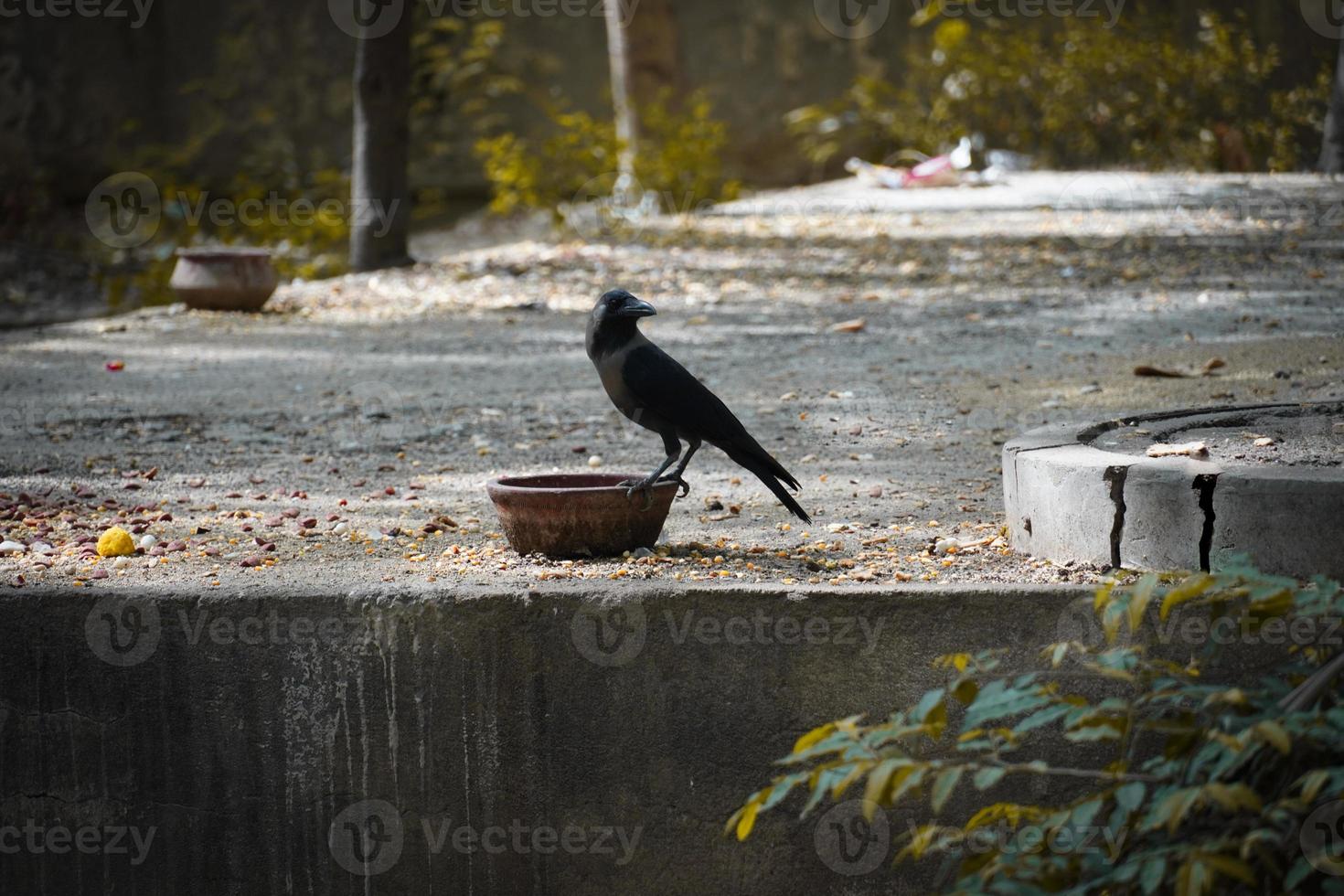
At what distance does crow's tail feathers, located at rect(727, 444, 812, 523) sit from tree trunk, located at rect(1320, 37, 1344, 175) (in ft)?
26.9

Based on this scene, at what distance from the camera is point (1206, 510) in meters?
3.44

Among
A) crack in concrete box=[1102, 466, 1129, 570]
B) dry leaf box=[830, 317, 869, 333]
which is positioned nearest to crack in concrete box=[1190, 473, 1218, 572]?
crack in concrete box=[1102, 466, 1129, 570]

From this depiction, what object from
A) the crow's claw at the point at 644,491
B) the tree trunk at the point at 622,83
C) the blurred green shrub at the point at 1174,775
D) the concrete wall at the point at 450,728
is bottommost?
the concrete wall at the point at 450,728

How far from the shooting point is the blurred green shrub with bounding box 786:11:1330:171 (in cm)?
1240

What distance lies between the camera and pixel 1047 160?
14.0m

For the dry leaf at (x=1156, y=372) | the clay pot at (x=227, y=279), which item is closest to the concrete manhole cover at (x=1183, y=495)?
the dry leaf at (x=1156, y=372)

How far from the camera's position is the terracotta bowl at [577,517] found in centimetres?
385

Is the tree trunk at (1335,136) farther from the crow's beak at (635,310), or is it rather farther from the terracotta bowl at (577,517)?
the terracotta bowl at (577,517)

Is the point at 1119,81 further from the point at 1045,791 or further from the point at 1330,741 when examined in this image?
the point at 1330,741

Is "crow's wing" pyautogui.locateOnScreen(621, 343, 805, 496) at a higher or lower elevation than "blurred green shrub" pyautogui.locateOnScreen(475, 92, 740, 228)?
lower

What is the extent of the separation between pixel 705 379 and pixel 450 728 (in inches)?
145

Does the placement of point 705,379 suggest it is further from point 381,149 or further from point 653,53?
point 653,53

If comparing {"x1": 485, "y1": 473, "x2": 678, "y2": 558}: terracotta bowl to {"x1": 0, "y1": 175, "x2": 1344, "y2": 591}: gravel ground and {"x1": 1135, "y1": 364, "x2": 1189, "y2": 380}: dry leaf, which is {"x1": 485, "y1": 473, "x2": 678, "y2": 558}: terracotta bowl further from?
{"x1": 1135, "y1": 364, "x2": 1189, "y2": 380}: dry leaf

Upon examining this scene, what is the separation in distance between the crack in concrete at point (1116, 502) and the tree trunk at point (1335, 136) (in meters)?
8.13
